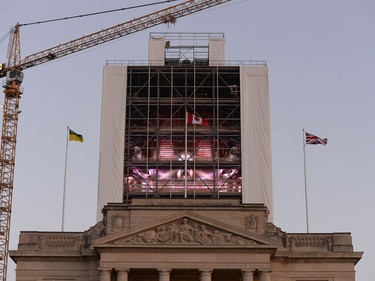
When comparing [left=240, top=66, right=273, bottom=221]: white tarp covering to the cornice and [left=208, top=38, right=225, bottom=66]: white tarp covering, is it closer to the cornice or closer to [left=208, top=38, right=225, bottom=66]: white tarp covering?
[left=208, top=38, right=225, bottom=66]: white tarp covering

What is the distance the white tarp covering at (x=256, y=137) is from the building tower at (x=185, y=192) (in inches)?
5.2

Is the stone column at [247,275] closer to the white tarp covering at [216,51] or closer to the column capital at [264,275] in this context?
the column capital at [264,275]

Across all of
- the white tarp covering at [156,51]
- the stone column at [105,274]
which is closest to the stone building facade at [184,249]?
the stone column at [105,274]

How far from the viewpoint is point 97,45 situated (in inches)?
4707

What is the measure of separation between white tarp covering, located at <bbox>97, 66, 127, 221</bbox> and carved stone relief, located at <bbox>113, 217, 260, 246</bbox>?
89.3 feet

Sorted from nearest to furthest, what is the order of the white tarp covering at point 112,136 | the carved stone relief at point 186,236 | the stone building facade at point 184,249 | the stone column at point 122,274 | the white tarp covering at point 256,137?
the stone column at point 122,274 < the stone building facade at point 184,249 < the carved stone relief at point 186,236 < the white tarp covering at point 112,136 < the white tarp covering at point 256,137

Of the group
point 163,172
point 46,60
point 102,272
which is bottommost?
point 102,272

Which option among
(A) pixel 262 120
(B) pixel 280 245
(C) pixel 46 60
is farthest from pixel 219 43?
(B) pixel 280 245

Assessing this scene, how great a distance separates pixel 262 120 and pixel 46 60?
29.4 meters

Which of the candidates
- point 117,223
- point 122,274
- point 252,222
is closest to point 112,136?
point 117,223

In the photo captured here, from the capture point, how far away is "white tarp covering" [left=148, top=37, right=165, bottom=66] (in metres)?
119

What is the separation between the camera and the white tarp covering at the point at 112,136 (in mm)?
106875

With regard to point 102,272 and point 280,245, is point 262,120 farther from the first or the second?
point 102,272

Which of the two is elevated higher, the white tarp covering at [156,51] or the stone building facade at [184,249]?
the white tarp covering at [156,51]
